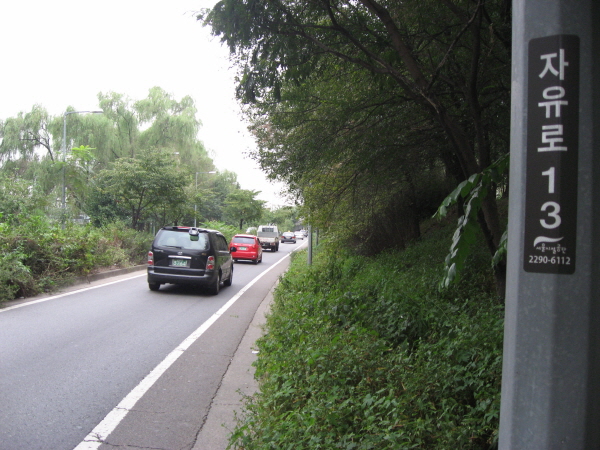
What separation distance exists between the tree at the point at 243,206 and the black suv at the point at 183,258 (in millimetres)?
39626

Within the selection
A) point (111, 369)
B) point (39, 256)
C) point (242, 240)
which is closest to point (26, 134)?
point (242, 240)

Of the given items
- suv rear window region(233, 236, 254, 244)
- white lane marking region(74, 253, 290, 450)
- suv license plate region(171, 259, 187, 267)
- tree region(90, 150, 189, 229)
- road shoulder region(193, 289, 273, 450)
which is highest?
tree region(90, 150, 189, 229)

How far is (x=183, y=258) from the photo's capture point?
12.5m

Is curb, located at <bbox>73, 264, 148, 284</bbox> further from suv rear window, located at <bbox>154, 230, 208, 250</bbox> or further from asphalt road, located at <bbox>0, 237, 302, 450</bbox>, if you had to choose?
suv rear window, located at <bbox>154, 230, 208, 250</bbox>

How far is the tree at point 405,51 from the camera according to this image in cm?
546

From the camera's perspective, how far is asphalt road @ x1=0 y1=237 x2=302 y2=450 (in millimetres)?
4246

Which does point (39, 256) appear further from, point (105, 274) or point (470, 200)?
point (470, 200)

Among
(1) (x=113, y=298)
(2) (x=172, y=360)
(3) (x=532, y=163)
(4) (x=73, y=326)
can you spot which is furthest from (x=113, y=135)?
(3) (x=532, y=163)

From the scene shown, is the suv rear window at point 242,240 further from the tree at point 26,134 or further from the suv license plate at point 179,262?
the suv license plate at point 179,262

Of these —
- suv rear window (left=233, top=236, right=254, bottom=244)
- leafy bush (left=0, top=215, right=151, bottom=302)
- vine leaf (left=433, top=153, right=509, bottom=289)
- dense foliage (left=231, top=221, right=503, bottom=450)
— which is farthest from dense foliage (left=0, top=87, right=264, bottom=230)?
vine leaf (left=433, top=153, right=509, bottom=289)

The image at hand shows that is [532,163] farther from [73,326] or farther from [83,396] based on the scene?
[73,326]

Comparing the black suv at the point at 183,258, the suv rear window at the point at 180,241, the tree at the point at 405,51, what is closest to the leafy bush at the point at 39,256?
the black suv at the point at 183,258

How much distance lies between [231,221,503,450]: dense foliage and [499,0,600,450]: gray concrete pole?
172cm

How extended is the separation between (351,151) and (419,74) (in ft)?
12.4
